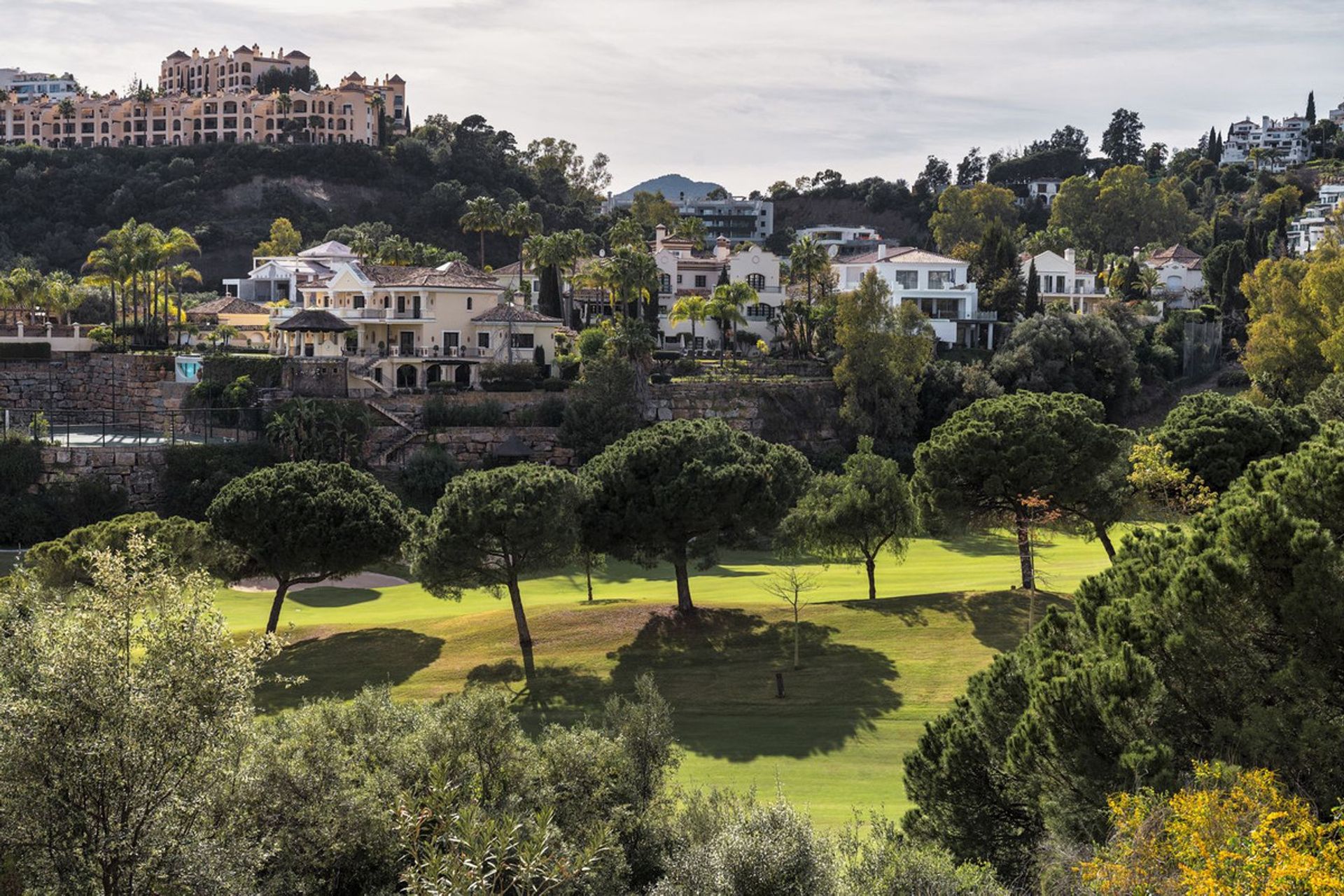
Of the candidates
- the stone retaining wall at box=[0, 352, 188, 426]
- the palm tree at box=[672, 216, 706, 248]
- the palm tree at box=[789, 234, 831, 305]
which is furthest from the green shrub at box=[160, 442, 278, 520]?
the palm tree at box=[672, 216, 706, 248]

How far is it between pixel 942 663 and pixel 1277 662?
61.7 ft

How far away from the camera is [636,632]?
143ft

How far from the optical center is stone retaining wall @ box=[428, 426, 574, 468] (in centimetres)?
7353

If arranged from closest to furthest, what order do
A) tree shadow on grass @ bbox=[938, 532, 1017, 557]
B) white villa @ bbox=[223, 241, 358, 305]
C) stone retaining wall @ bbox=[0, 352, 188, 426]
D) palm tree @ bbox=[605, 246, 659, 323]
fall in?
1. tree shadow on grass @ bbox=[938, 532, 1017, 557]
2. stone retaining wall @ bbox=[0, 352, 188, 426]
3. palm tree @ bbox=[605, 246, 659, 323]
4. white villa @ bbox=[223, 241, 358, 305]

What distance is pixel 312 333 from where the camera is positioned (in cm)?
8044

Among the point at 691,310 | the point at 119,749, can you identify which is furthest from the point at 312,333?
the point at 119,749

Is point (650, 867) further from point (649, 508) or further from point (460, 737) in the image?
point (649, 508)

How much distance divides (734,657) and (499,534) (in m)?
7.88

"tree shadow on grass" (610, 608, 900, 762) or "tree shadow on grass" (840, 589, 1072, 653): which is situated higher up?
"tree shadow on grass" (840, 589, 1072, 653)

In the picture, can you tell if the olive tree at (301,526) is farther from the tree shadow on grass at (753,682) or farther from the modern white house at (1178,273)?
the modern white house at (1178,273)

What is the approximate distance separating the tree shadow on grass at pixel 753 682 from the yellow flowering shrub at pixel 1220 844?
15.2 meters

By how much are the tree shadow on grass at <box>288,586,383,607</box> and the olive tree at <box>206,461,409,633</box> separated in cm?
600

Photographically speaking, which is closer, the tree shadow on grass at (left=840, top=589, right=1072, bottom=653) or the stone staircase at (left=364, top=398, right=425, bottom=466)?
the tree shadow on grass at (left=840, top=589, right=1072, bottom=653)

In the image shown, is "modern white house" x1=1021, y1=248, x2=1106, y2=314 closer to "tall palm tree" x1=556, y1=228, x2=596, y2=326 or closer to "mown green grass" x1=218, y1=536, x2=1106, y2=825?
"tall palm tree" x1=556, y1=228, x2=596, y2=326
